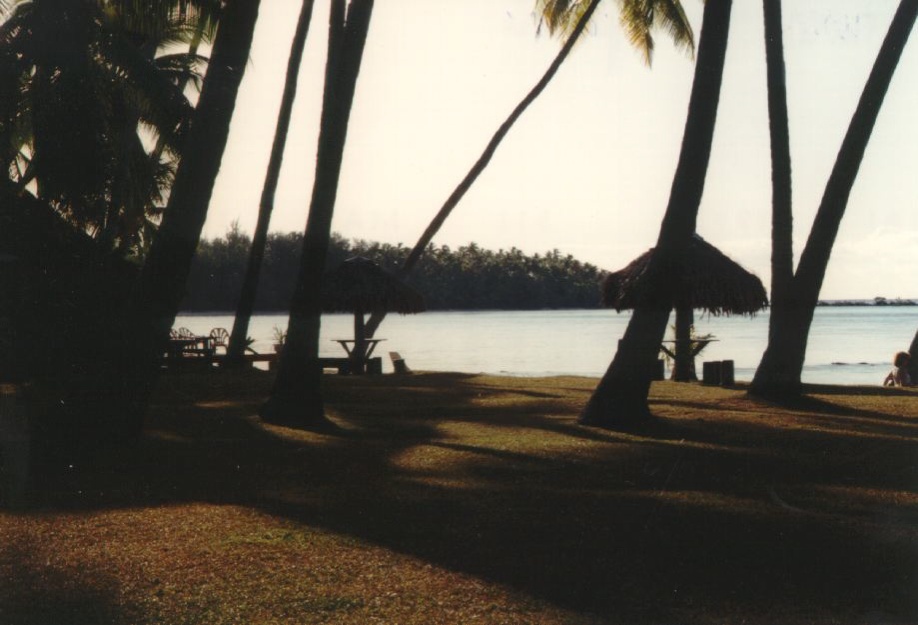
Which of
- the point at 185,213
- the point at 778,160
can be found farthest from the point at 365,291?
the point at 185,213

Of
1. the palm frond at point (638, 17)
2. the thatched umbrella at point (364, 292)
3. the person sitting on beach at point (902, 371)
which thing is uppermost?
the palm frond at point (638, 17)

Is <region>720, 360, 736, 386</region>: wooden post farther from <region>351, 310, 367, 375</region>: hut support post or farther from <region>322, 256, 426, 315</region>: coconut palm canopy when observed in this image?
<region>351, 310, 367, 375</region>: hut support post

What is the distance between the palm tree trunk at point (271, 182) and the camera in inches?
792

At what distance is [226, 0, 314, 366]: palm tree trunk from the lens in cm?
2012

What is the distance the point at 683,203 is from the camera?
1162 cm

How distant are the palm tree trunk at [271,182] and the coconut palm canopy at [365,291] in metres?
1.41

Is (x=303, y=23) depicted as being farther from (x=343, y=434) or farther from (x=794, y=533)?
(x=794, y=533)

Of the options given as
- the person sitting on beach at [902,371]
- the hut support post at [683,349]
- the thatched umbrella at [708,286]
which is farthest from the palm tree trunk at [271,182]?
the person sitting on beach at [902,371]

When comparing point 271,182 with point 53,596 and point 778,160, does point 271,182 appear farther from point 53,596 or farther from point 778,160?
point 53,596

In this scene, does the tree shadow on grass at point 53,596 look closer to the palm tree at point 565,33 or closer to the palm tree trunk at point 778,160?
the palm tree trunk at point 778,160

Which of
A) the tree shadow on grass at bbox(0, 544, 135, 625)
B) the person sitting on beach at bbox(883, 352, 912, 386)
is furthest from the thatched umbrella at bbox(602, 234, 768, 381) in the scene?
the tree shadow on grass at bbox(0, 544, 135, 625)

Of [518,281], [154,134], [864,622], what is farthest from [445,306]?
[864,622]

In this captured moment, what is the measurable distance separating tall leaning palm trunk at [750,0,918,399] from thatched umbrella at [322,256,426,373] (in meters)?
7.75

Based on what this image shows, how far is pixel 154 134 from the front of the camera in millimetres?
22281
